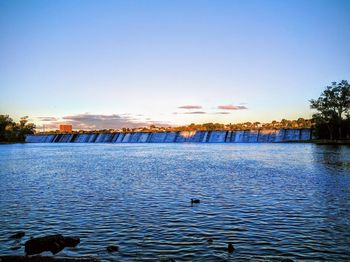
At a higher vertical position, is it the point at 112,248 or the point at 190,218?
the point at 190,218

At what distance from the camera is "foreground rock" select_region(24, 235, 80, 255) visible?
1130cm

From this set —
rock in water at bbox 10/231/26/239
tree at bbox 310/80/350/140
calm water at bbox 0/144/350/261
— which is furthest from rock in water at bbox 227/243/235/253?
tree at bbox 310/80/350/140

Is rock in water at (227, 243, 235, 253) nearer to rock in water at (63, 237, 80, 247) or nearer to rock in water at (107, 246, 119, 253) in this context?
Answer: rock in water at (107, 246, 119, 253)

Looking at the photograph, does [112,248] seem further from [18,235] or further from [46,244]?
[18,235]

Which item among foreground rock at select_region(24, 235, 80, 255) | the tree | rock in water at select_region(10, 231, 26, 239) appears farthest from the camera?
the tree

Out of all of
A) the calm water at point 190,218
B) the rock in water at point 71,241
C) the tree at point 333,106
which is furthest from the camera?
the tree at point 333,106

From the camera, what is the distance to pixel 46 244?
11.6 metres

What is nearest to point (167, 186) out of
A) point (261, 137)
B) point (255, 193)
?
point (255, 193)

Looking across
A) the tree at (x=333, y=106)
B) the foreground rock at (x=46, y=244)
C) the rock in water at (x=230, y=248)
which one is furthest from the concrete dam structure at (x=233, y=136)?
the foreground rock at (x=46, y=244)

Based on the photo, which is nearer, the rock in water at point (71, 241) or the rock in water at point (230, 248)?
the rock in water at point (230, 248)

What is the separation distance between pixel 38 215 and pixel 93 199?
4490 millimetres

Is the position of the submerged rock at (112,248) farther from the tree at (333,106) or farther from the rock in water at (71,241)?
the tree at (333,106)

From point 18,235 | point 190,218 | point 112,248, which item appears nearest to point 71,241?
point 112,248

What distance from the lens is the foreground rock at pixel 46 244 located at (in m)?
11.3
